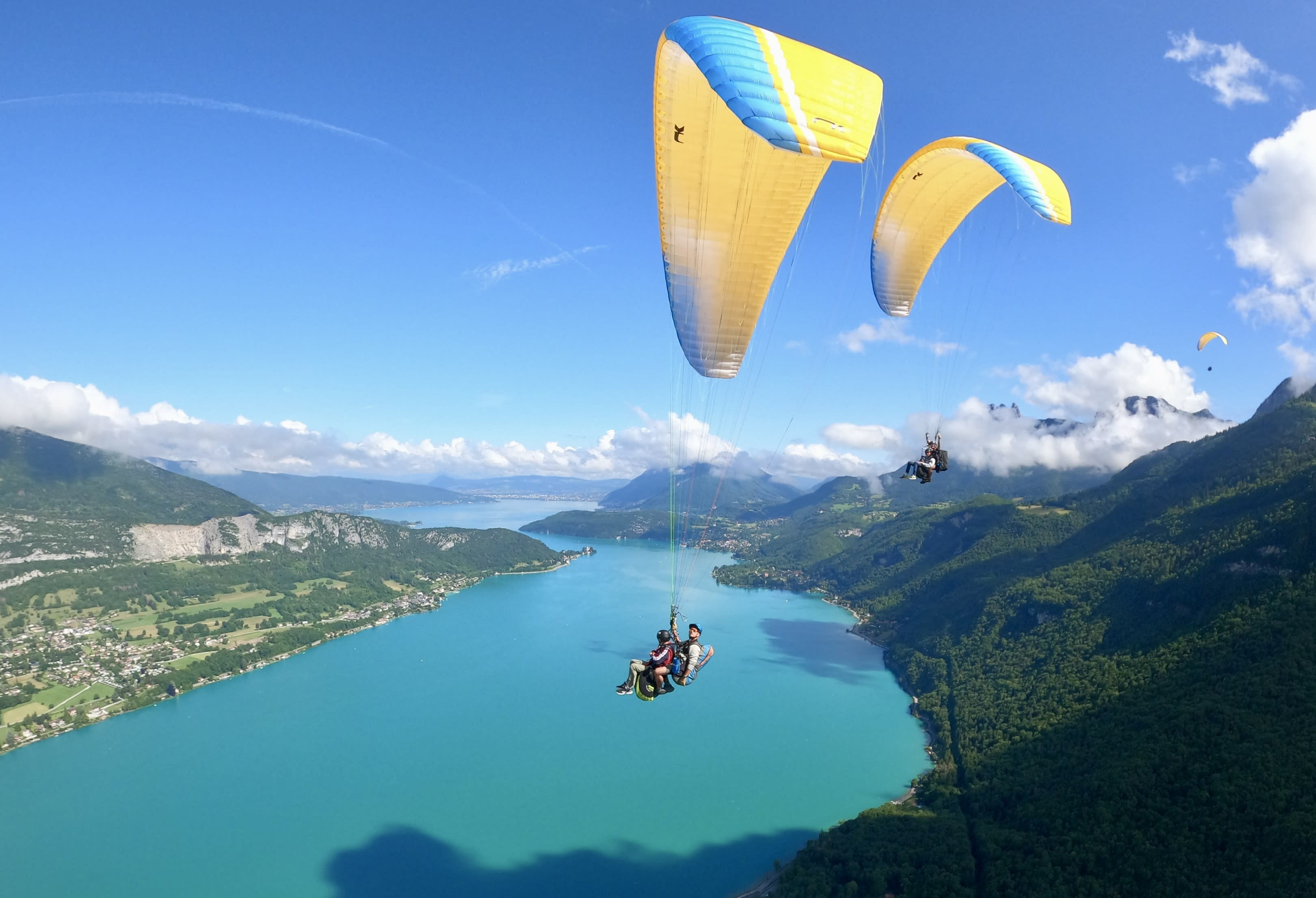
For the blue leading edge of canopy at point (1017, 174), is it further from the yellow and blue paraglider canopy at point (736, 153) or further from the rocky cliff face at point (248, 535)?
the rocky cliff face at point (248, 535)

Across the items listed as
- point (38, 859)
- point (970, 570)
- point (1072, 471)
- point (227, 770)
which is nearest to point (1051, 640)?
point (970, 570)

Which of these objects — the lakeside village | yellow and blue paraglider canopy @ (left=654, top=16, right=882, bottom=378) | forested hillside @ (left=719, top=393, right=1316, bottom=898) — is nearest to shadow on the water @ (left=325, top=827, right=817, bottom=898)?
forested hillside @ (left=719, top=393, right=1316, bottom=898)

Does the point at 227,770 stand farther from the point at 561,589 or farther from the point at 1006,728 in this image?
the point at 561,589

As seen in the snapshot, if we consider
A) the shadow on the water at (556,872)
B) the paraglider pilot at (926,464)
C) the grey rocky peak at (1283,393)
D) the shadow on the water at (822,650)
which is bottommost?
the shadow on the water at (556,872)

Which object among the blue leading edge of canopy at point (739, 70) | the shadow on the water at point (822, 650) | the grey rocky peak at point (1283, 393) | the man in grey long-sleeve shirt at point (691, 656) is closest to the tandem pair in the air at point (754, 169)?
the blue leading edge of canopy at point (739, 70)

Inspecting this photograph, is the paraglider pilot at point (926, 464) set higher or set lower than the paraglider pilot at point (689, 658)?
higher

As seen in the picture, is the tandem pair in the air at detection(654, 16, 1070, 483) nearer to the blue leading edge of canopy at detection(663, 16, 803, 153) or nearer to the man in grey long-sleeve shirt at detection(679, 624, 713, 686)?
the blue leading edge of canopy at detection(663, 16, 803, 153)
